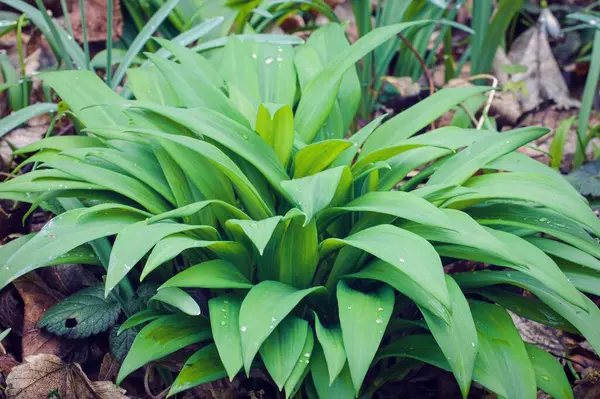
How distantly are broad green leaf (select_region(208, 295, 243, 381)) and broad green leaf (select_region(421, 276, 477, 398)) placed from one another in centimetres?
38

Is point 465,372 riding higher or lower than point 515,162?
lower

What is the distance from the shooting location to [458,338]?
46.3 inches

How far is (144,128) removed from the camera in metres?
1.40

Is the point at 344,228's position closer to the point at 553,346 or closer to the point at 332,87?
the point at 332,87

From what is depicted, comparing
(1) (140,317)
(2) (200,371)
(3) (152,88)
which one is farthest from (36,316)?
(3) (152,88)

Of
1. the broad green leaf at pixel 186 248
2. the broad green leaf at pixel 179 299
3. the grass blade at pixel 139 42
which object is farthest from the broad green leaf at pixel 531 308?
the grass blade at pixel 139 42

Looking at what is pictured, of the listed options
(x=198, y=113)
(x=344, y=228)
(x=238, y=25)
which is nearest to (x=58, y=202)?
(x=198, y=113)

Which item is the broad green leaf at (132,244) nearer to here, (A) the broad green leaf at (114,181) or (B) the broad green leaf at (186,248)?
(B) the broad green leaf at (186,248)

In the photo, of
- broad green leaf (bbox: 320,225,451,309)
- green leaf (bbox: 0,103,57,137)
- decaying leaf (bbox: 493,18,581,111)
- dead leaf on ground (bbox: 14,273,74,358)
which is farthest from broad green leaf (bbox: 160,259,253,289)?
decaying leaf (bbox: 493,18,581,111)

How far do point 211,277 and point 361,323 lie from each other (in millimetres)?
328

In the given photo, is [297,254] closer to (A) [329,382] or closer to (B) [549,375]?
(A) [329,382]

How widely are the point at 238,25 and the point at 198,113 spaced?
3.61 ft

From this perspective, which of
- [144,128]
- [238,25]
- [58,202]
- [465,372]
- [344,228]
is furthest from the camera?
[238,25]

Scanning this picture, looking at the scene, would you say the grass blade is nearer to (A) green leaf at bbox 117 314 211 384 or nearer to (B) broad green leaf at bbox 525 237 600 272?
(A) green leaf at bbox 117 314 211 384
